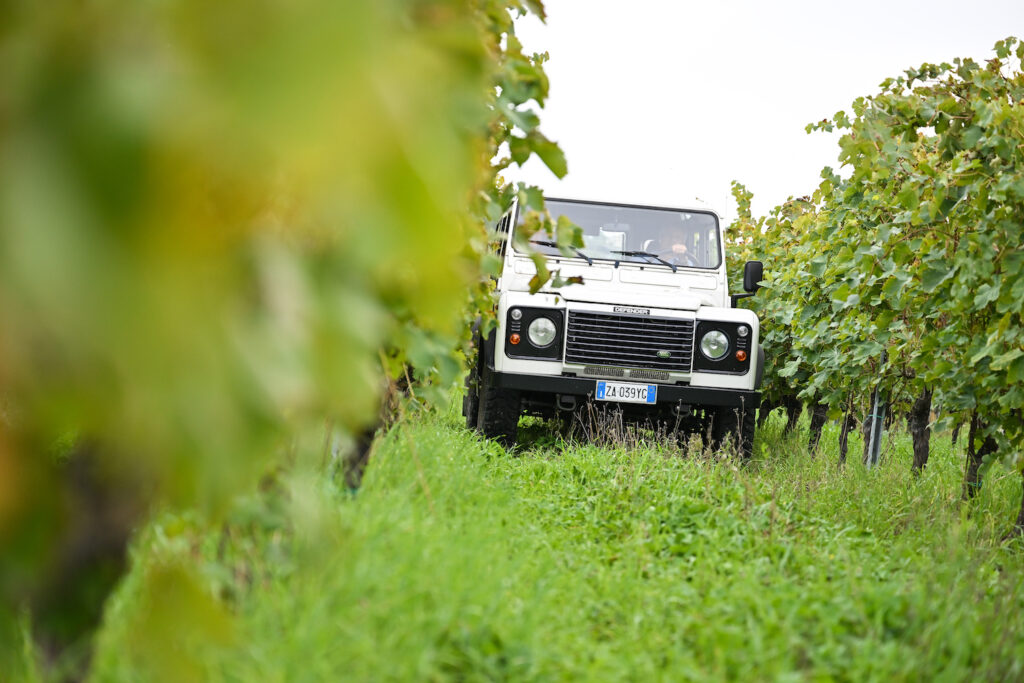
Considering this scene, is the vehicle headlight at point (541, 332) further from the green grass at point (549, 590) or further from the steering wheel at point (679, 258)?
the green grass at point (549, 590)

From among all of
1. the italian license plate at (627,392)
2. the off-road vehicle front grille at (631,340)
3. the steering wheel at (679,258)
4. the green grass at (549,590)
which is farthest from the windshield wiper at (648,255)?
the green grass at (549,590)

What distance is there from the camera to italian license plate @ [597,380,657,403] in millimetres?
7293

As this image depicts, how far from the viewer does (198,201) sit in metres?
0.44

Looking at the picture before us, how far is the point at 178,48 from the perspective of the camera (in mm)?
426

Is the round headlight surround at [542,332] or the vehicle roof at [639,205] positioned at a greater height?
Answer: the vehicle roof at [639,205]

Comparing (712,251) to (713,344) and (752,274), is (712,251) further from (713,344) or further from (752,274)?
(713,344)

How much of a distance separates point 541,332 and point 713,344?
1.43 meters

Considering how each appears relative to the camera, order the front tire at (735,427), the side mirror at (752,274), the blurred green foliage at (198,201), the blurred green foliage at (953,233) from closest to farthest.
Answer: the blurred green foliage at (198,201) → the blurred green foliage at (953,233) → the front tire at (735,427) → the side mirror at (752,274)

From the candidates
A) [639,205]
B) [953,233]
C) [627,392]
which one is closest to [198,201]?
[953,233]

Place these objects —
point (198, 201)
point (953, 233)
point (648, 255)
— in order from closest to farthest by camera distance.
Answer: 1. point (198, 201)
2. point (953, 233)
3. point (648, 255)

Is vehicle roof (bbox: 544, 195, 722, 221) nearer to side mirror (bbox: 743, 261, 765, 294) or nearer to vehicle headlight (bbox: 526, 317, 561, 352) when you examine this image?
side mirror (bbox: 743, 261, 765, 294)

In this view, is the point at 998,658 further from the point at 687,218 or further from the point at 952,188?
the point at 687,218

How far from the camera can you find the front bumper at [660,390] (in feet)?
23.7

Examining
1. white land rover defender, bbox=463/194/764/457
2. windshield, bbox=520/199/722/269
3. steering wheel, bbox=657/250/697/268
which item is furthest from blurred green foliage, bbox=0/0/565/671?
steering wheel, bbox=657/250/697/268
